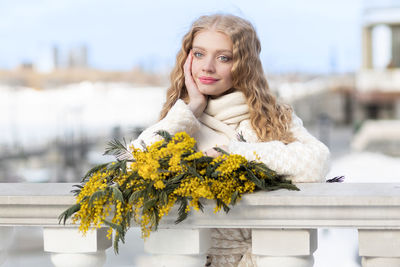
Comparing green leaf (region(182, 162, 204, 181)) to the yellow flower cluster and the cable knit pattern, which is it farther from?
the cable knit pattern

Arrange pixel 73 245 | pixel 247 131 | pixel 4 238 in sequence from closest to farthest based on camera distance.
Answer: pixel 73 245 → pixel 4 238 → pixel 247 131

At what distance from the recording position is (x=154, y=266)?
129 centimetres

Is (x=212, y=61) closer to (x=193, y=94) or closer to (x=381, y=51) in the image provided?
(x=193, y=94)

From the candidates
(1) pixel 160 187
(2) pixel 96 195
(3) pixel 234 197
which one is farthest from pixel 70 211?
(3) pixel 234 197

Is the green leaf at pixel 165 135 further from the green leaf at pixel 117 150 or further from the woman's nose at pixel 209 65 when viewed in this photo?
the woman's nose at pixel 209 65

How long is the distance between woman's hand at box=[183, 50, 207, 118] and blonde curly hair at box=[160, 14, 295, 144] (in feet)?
0.12

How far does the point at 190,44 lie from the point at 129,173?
0.49m

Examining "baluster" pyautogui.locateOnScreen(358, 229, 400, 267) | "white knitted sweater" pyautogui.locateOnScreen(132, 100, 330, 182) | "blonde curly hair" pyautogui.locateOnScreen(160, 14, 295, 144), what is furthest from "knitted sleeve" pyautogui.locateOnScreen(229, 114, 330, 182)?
"baluster" pyautogui.locateOnScreen(358, 229, 400, 267)

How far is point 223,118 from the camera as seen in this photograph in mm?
1580

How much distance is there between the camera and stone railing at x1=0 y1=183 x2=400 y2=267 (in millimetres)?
1186

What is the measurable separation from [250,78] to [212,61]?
11cm

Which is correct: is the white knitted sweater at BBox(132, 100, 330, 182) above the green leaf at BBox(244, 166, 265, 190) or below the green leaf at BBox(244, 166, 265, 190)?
above

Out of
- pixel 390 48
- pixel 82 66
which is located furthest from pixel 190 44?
pixel 82 66

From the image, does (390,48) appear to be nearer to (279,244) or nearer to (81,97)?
(81,97)
